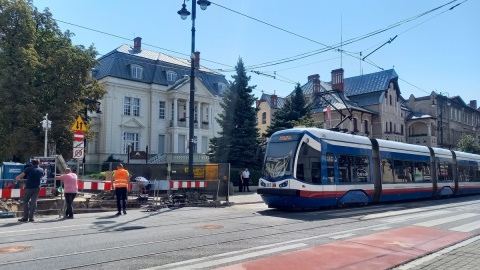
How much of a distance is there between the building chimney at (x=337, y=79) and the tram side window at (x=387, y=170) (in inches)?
1487

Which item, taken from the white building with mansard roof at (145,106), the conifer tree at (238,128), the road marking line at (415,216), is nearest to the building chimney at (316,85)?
the white building with mansard roof at (145,106)

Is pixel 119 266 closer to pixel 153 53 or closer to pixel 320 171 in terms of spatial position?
pixel 320 171

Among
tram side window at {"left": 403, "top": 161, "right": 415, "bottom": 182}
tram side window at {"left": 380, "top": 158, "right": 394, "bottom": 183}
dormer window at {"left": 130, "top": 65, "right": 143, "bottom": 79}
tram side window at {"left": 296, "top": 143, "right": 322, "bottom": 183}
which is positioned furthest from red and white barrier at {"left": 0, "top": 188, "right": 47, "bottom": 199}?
dormer window at {"left": 130, "top": 65, "right": 143, "bottom": 79}

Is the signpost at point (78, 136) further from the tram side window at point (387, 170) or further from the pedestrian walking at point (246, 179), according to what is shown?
the pedestrian walking at point (246, 179)

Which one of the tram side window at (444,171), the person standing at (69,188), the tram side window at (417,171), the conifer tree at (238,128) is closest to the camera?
the person standing at (69,188)

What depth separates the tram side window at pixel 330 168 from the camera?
51.2 feet

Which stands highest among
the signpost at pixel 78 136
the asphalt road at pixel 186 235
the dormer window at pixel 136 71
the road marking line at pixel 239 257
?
the dormer window at pixel 136 71

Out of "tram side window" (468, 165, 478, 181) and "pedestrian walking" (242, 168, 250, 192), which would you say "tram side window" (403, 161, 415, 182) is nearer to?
"tram side window" (468, 165, 478, 181)

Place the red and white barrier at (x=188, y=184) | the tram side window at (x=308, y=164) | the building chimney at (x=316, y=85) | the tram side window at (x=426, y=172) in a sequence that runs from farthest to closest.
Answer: the building chimney at (x=316, y=85), the tram side window at (x=426, y=172), the red and white barrier at (x=188, y=184), the tram side window at (x=308, y=164)

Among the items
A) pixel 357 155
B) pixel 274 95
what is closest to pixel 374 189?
pixel 357 155

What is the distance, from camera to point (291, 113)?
37.0 metres

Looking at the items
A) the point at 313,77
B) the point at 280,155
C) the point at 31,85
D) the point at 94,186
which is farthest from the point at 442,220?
the point at 313,77

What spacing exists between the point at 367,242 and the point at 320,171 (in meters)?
6.22

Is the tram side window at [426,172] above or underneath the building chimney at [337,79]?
underneath
